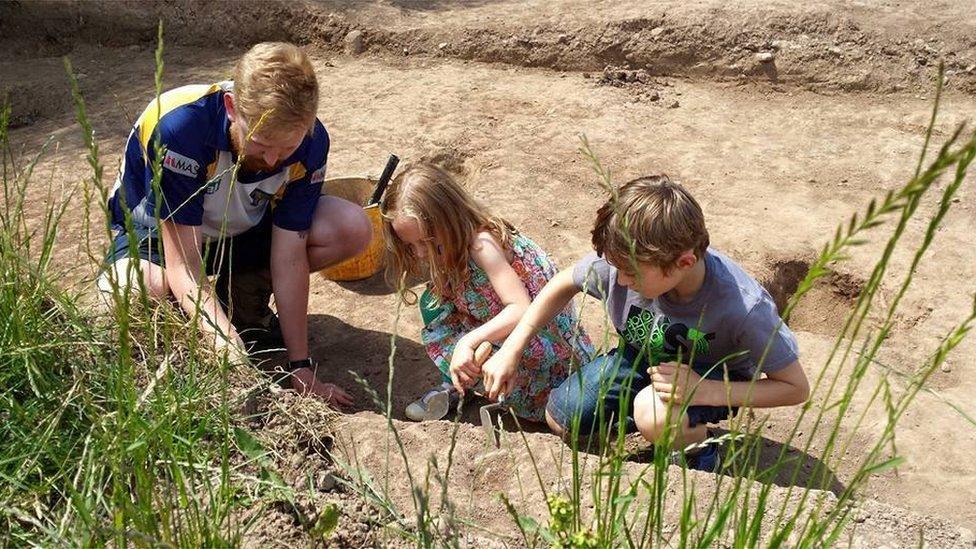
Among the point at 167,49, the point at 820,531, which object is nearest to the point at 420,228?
the point at 820,531

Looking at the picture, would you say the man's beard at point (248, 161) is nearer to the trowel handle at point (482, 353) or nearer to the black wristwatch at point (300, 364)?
the black wristwatch at point (300, 364)

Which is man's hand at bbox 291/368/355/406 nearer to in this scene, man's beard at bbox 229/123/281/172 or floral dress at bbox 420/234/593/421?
floral dress at bbox 420/234/593/421

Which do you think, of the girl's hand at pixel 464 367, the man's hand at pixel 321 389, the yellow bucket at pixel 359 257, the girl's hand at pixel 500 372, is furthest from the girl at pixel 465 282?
the yellow bucket at pixel 359 257

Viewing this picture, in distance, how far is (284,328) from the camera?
10.6ft

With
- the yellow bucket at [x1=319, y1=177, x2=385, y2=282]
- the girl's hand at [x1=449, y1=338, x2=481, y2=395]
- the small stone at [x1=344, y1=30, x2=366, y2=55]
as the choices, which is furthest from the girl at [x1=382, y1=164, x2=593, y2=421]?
the small stone at [x1=344, y1=30, x2=366, y2=55]

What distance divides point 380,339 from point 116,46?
3941 millimetres

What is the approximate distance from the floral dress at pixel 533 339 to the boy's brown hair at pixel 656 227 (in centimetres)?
73

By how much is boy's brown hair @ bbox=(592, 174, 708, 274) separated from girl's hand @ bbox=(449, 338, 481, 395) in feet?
2.00

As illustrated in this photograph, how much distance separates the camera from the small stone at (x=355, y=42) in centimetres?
622

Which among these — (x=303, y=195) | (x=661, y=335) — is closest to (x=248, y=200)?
(x=303, y=195)

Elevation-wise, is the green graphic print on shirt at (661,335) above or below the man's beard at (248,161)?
below

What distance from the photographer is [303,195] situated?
10.8 feet

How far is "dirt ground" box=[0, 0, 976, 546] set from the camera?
372cm

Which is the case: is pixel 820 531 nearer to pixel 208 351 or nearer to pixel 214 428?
pixel 214 428
